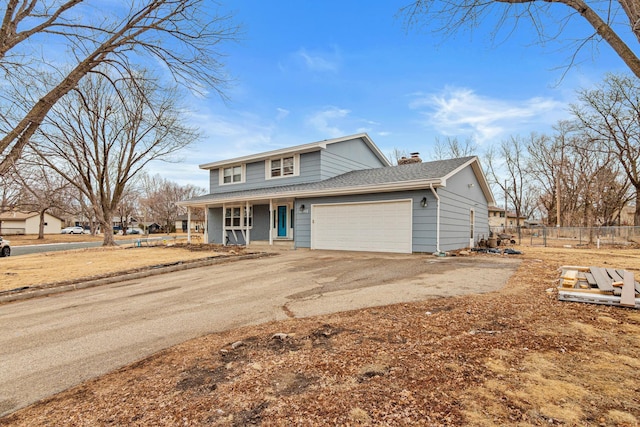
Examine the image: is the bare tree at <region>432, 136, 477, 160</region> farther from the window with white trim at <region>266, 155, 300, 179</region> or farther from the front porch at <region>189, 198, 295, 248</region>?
the front porch at <region>189, 198, 295, 248</region>

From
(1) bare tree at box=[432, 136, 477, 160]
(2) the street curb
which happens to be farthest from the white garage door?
(1) bare tree at box=[432, 136, 477, 160]

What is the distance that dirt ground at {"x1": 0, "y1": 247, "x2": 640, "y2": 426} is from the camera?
2.08m

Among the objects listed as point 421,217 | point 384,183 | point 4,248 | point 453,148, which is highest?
point 453,148

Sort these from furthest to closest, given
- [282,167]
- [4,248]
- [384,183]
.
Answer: [4,248]
[282,167]
[384,183]

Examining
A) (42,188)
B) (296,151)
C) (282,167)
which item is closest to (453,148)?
(282,167)

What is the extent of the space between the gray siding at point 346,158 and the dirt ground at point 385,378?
12436 mm

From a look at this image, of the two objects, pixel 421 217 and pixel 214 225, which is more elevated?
pixel 421 217

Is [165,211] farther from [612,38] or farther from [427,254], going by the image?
[612,38]

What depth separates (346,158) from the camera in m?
17.2

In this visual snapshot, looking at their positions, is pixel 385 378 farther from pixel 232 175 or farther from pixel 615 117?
pixel 615 117

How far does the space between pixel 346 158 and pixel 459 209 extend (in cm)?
647

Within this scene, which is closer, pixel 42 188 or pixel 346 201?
pixel 346 201

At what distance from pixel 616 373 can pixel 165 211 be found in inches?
2246

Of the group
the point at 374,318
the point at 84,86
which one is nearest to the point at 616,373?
the point at 374,318
